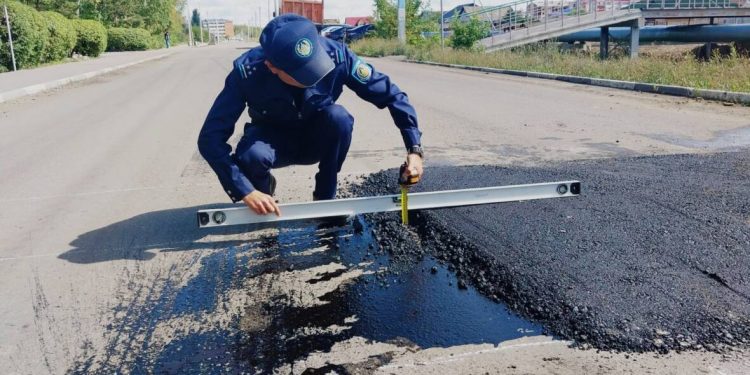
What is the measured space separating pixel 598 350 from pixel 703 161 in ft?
12.5

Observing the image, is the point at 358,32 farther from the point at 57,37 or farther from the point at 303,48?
the point at 303,48

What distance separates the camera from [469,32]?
2667 cm

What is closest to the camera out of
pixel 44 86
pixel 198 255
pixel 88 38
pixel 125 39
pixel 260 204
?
pixel 260 204

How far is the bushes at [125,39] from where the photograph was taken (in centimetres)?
4634

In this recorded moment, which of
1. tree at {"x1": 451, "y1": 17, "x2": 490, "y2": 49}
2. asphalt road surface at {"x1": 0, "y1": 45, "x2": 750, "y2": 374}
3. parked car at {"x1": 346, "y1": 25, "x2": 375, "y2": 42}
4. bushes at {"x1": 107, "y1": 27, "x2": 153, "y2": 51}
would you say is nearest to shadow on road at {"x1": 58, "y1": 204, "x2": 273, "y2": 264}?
asphalt road surface at {"x1": 0, "y1": 45, "x2": 750, "y2": 374}

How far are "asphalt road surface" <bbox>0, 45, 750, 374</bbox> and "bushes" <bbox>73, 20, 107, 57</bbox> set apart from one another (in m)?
25.1

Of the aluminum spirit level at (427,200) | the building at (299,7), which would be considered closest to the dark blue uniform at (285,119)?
the aluminum spirit level at (427,200)

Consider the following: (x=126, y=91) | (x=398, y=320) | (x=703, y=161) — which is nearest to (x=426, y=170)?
(x=703, y=161)

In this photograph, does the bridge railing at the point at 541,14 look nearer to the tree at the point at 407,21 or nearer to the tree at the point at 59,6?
the tree at the point at 407,21

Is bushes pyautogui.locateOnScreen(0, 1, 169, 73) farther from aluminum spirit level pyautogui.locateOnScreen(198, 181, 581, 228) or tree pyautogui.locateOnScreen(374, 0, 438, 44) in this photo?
aluminum spirit level pyautogui.locateOnScreen(198, 181, 581, 228)

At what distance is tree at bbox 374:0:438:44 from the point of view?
38.7m

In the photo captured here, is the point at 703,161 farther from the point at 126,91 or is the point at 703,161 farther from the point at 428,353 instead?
the point at 126,91

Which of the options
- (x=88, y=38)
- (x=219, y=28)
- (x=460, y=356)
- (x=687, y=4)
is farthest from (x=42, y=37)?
(x=219, y=28)

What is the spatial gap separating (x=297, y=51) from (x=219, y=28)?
394ft
